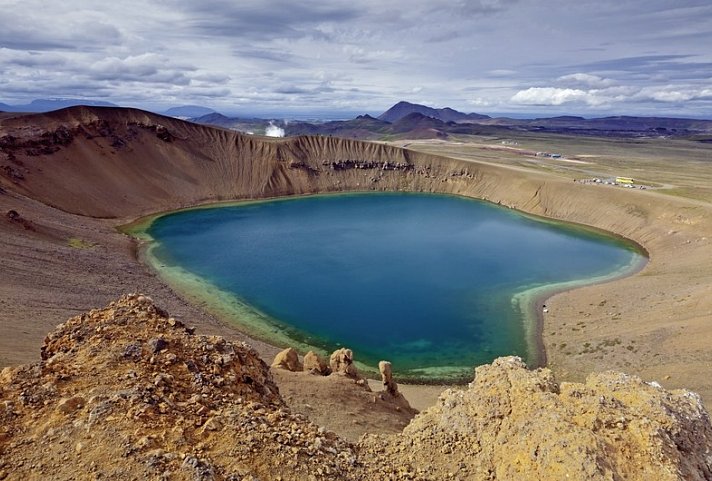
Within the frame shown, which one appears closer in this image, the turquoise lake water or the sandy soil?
the sandy soil

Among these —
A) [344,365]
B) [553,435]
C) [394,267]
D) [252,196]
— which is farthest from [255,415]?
[252,196]

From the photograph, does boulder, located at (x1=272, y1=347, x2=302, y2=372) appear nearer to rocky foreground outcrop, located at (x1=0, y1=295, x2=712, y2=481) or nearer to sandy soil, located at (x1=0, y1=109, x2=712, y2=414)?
sandy soil, located at (x1=0, y1=109, x2=712, y2=414)

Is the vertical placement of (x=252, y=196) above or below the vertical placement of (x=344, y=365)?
below

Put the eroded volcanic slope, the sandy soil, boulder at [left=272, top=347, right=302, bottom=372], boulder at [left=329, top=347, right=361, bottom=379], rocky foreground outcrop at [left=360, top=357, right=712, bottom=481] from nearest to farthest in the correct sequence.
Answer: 1. the eroded volcanic slope
2. rocky foreground outcrop at [left=360, top=357, right=712, bottom=481]
3. boulder at [left=272, top=347, right=302, bottom=372]
4. boulder at [left=329, top=347, right=361, bottom=379]
5. the sandy soil

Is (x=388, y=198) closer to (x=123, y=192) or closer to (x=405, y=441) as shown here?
(x=123, y=192)

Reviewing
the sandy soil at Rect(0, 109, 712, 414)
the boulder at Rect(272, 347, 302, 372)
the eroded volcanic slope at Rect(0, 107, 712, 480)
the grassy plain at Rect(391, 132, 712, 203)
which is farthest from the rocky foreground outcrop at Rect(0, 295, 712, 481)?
the grassy plain at Rect(391, 132, 712, 203)

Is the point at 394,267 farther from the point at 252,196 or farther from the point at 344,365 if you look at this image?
the point at 252,196
